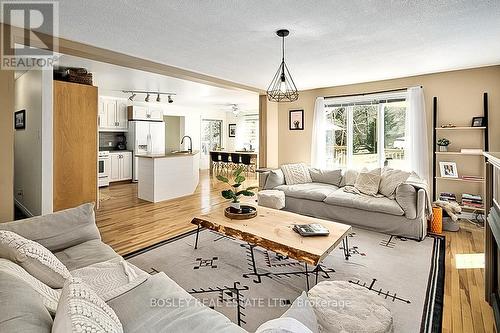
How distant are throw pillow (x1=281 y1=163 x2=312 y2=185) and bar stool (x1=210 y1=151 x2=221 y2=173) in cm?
460

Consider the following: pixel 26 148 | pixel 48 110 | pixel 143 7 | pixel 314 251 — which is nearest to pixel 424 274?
pixel 314 251

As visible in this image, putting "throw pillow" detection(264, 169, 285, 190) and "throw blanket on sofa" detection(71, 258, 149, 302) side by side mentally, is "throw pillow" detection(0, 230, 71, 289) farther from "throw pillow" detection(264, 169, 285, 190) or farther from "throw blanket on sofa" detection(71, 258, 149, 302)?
"throw pillow" detection(264, 169, 285, 190)

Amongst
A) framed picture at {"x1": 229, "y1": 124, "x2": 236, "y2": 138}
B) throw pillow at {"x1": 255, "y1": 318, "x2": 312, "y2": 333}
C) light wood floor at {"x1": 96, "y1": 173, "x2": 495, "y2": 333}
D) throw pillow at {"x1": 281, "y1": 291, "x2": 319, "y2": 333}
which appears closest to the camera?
throw pillow at {"x1": 255, "y1": 318, "x2": 312, "y2": 333}

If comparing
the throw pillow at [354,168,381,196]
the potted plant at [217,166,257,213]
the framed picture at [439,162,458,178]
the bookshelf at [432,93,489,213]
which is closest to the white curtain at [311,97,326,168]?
the throw pillow at [354,168,381,196]

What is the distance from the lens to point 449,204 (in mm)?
3932

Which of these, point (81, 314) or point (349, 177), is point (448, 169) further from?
point (81, 314)

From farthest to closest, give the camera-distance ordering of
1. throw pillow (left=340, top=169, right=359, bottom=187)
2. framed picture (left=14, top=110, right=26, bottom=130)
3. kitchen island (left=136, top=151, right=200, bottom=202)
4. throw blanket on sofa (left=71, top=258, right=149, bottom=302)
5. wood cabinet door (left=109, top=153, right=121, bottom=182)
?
wood cabinet door (left=109, top=153, right=121, bottom=182), kitchen island (left=136, top=151, right=200, bottom=202), throw pillow (left=340, top=169, right=359, bottom=187), framed picture (left=14, top=110, right=26, bottom=130), throw blanket on sofa (left=71, top=258, right=149, bottom=302)

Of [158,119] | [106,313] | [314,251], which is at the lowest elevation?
[314,251]

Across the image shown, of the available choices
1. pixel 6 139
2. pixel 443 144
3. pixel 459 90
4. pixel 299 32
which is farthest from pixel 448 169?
pixel 6 139

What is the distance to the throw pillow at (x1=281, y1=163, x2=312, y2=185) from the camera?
501 cm

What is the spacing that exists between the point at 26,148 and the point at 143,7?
3.16m

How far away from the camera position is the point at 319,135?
18.5 ft

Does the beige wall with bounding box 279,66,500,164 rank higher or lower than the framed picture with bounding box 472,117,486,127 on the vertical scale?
higher

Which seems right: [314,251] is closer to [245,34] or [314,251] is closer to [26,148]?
[245,34]
